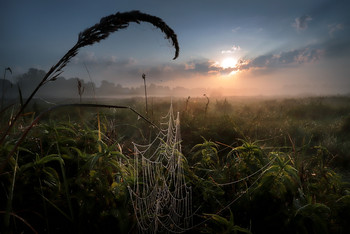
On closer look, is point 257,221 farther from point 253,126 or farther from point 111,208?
point 253,126

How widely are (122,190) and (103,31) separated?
48.4 inches

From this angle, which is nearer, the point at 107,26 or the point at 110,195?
the point at 107,26

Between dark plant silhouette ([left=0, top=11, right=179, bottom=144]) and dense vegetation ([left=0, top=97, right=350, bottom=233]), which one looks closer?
dark plant silhouette ([left=0, top=11, right=179, bottom=144])

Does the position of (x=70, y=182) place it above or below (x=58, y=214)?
above

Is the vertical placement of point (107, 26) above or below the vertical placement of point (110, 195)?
above

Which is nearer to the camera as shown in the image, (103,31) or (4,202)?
(103,31)

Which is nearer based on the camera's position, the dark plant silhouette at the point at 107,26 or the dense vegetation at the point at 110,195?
the dark plant silhouette at the point at 107,26

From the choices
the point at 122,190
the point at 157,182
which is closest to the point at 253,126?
the point at 157,182

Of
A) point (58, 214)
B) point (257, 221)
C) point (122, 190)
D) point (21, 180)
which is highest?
point (21, 180)

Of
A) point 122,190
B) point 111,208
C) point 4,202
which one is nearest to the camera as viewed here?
point 4,202

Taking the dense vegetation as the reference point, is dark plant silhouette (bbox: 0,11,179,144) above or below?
above

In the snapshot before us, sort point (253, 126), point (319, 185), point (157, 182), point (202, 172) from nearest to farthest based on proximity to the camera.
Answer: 1. point (157, 182)
2. point (319, 185)
3. point (202, 172)
4. point (253, 126)

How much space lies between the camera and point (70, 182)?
5.23 ft

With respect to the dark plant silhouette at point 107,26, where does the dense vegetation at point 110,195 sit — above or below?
below
